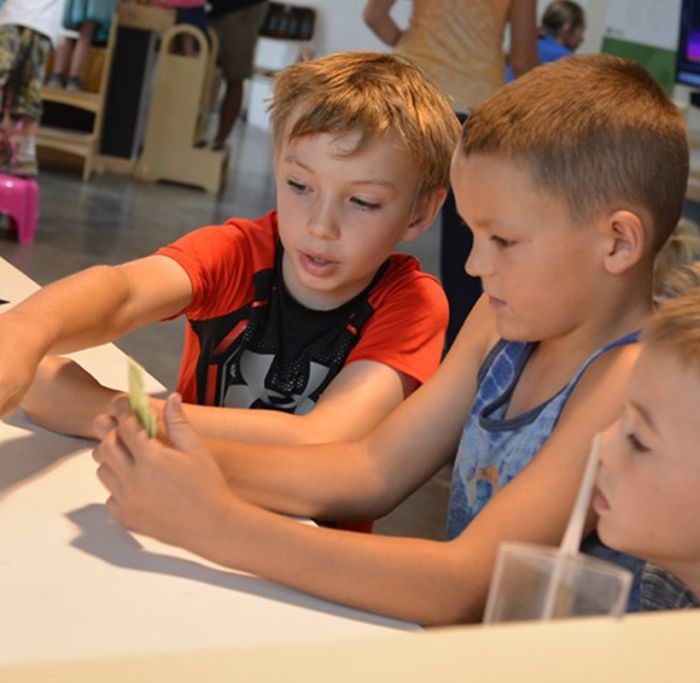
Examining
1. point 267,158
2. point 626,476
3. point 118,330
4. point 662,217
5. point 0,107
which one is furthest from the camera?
point 267,158

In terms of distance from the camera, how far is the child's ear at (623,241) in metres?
1.31

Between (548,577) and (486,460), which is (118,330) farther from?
(548,577)

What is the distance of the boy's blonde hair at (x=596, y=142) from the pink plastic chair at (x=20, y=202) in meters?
4.22

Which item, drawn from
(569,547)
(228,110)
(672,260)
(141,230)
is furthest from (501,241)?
(228,110)

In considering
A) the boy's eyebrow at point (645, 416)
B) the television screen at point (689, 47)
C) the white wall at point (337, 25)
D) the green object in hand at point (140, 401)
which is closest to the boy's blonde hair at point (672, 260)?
the boy's eyebrow at point (645, 416)

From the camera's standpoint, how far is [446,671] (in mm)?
533

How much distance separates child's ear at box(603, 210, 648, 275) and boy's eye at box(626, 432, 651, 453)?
0.27 meters

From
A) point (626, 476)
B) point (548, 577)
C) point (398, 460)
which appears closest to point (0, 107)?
point (398, 460)

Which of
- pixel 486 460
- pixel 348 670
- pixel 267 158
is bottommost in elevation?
pixel 267 158

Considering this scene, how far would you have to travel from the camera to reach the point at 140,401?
45.4 inches

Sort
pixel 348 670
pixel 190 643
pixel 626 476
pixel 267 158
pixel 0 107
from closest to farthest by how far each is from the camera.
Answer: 1. pixel 348 670
2. pixel 190 643
3. pixel 626 476
4. pixel 0 107
5. pixel 267 158

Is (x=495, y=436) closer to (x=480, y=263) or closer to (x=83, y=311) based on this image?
(x=480, y=263)

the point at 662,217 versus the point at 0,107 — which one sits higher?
the point at 662,217

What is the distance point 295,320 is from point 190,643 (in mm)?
854
